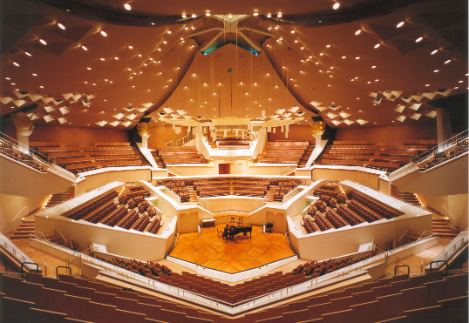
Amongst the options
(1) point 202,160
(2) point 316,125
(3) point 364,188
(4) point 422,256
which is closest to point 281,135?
(2) point 316,125

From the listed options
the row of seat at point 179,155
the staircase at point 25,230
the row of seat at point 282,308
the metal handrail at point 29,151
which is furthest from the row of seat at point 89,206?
the row of seat at point 179,155

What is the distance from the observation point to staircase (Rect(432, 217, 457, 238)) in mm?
7570

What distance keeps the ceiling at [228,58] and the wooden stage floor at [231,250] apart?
188 inches

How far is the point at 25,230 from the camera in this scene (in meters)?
7.89

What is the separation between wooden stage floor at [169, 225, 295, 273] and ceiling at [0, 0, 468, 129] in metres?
4.76

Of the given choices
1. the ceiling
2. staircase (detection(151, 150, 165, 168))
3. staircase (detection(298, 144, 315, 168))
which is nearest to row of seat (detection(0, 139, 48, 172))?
the ceiling

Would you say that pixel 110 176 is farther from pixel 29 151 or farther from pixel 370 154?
pixel 370 154

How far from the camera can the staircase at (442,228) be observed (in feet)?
24.8

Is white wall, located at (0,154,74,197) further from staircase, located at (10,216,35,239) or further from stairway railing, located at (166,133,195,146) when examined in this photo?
stairway railing, located at (166,133,195,146)

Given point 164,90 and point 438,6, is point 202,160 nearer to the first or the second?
point 164,90

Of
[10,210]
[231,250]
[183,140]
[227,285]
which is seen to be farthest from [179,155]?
[227,285]

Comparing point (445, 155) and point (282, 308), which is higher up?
point (445, 155)

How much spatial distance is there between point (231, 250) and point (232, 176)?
6.79 metres

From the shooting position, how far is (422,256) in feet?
19.8
